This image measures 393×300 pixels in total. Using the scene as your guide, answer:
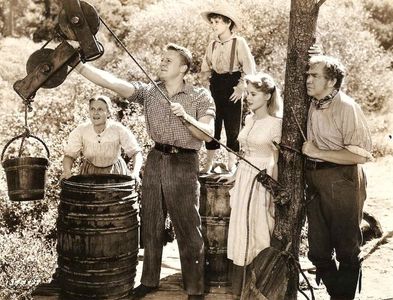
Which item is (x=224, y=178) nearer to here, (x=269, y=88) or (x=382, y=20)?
(x=269, y=88)

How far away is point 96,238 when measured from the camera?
419 cm

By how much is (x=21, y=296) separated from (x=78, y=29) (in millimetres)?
4614

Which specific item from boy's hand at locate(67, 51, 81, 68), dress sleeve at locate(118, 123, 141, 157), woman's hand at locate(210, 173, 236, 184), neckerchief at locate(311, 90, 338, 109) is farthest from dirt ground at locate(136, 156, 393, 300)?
boy's hand at locate(67, 51, 81, 68)

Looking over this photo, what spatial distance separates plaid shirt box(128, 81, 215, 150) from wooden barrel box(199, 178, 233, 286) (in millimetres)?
565

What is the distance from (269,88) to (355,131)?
0.83 meters

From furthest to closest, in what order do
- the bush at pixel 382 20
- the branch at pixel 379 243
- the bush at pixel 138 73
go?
1. the bush at pixel 382 20
2. the bush at pixel 138 73
3. the branch at pixel 379 243

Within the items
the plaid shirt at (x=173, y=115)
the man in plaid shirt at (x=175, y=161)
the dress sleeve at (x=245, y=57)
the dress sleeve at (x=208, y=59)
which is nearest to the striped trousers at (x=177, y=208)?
the man in plaid shirt at (x=175, y=161)

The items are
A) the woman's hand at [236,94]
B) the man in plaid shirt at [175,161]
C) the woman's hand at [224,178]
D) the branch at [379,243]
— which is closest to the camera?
the man in plaid shirt at [175,161]

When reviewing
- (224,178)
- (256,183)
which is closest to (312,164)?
(256,183)

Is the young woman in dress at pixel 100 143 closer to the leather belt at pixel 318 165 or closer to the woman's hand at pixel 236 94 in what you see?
the woman's hand at pixel 236 94

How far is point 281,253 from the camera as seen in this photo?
13.7ft

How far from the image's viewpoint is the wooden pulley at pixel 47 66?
A: 12.7 ft

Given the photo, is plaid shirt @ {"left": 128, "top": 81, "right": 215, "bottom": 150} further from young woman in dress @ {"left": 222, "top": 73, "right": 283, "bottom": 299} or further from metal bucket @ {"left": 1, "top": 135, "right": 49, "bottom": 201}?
metal bucket @ {"left": 1, "top": 135, "right": 49, "bottom": 201}

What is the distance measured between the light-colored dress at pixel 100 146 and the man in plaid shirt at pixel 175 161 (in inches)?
33.9
